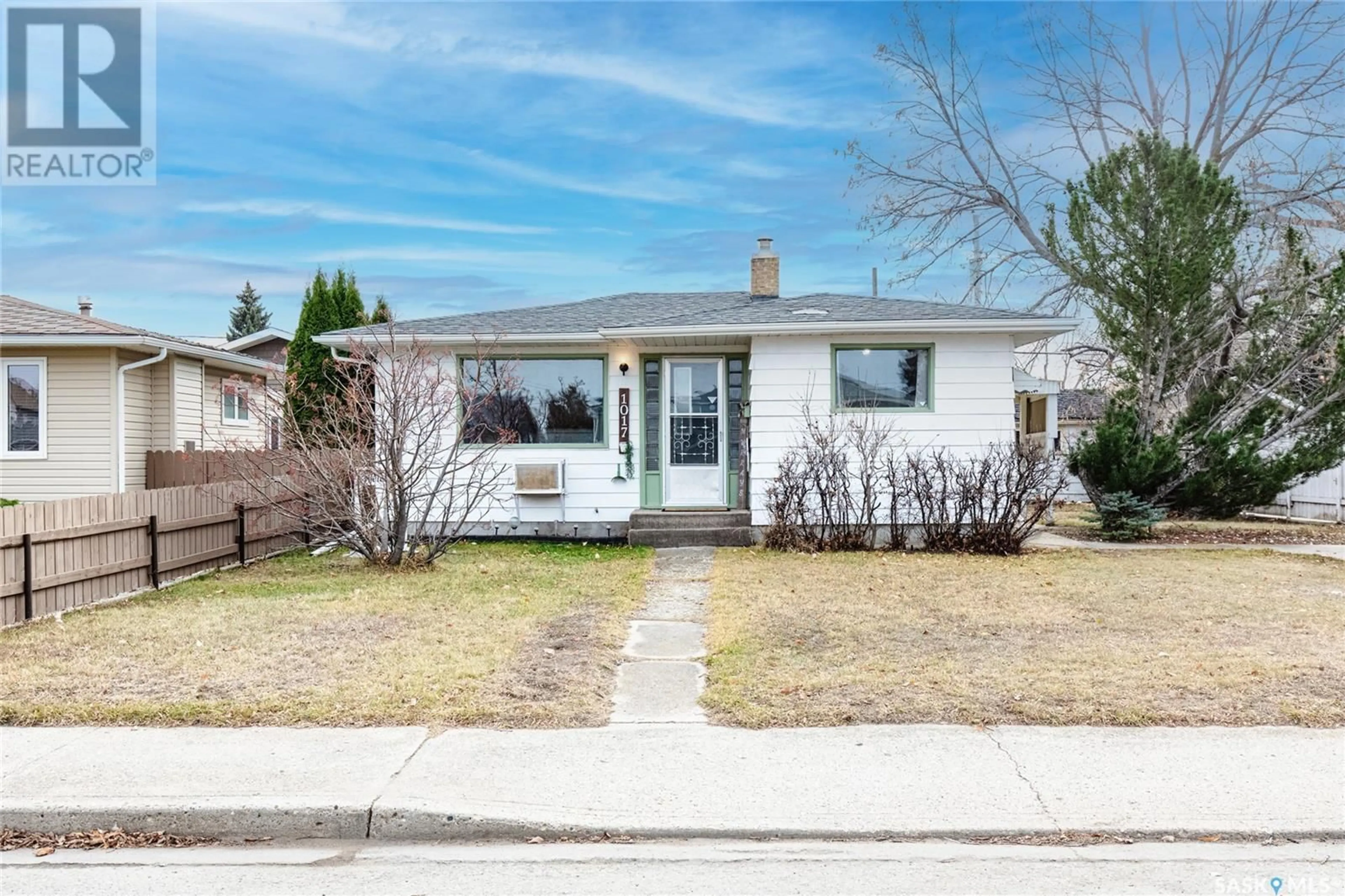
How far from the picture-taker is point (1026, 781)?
418 centimetres

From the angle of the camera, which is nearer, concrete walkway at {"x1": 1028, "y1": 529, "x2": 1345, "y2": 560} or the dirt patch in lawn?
the dirt patch in lawn

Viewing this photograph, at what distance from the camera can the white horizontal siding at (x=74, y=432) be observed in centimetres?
1493

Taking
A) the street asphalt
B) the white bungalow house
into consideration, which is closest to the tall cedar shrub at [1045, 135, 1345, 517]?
the white bungalow house

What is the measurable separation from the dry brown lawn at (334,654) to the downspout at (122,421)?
22.7ft

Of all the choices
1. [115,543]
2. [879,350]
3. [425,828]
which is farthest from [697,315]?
[425,828]

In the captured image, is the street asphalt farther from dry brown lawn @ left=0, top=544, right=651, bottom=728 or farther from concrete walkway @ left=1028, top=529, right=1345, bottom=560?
concrete walkway @ left=1028, top=529, right=1345, bottom=560

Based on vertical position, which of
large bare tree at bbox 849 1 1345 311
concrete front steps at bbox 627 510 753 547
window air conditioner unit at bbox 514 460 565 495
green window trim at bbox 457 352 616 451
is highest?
large bare tree at bbox 849 1 1345 311

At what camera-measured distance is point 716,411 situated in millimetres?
13242

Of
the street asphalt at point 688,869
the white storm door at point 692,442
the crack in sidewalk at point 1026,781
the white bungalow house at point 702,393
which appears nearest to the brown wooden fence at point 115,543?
the white bungalow house at point 702,393

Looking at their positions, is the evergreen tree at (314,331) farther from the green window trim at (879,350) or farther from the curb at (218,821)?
the curb at (218,821)

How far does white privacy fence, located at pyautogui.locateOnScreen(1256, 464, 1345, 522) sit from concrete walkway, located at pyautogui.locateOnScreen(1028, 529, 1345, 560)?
3.74 meters

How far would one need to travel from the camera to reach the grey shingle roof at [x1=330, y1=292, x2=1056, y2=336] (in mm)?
12180

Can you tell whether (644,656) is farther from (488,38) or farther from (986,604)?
(488,38)

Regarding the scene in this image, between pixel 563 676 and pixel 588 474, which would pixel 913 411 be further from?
pixel 563 676
